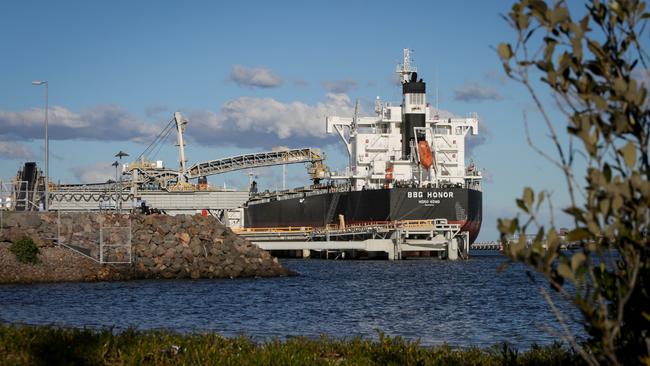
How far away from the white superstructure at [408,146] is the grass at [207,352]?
54206 mm

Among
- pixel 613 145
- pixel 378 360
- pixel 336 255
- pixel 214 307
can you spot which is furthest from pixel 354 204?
pixel 613 145

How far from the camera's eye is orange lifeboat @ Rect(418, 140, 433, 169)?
65688 mm

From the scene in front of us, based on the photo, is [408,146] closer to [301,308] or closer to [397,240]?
[397,240]

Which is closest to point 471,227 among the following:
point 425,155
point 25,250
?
point 425,155

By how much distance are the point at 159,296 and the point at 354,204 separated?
134 feet

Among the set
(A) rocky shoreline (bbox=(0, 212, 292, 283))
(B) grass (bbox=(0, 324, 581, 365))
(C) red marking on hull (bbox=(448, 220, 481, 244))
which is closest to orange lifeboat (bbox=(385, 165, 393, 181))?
(C) red marking on hull (bbox=(448, 220, 481, 244))

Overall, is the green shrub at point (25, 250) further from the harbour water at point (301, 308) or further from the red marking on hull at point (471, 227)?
the red marking on hull at point (471, 227)

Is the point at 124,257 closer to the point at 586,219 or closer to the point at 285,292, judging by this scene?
the point at 285,292

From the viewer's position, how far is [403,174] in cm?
6738

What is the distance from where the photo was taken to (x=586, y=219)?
5301mm

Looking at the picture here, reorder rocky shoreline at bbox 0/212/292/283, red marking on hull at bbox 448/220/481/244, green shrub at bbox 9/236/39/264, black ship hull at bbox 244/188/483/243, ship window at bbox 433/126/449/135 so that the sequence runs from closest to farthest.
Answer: green shrub at bbox 9/236/39/264 < rocky shoreline at bbox 0/212/292/283 < black ship hull at bbox 244/188/483/243 < red marking on hull at bbox 448/220/481/244 < ship window at bbox 433/126/449/135

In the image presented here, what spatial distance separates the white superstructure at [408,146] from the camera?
6719 cm

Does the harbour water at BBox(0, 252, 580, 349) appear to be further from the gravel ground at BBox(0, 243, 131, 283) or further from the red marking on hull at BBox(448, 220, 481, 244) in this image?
the red marking on hull at BBox(448, 220, 481, 244)

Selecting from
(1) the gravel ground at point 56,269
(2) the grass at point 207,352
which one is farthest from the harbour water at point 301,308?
(2) the grass at point 207,352
